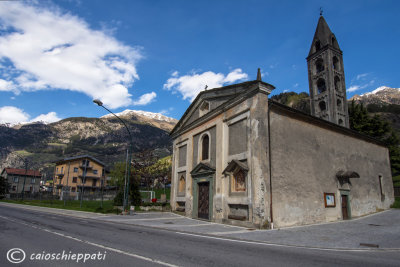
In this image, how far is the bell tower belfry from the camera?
1489 inches

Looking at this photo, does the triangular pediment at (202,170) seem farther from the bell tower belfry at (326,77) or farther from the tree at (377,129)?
the bell tower belfry at (326,77)

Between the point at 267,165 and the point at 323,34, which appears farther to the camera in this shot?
the point at 323,34

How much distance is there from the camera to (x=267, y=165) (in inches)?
516

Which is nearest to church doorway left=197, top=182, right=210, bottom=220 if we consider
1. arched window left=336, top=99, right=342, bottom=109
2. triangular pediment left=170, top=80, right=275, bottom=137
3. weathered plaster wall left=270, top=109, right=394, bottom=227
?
triangular pediment left=170, top=80, right=275, bottom=137

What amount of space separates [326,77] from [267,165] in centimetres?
3221

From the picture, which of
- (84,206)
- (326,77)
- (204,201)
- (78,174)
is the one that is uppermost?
(326,77)

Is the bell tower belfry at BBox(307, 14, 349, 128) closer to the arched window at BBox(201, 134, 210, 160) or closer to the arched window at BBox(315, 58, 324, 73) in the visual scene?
the arched window at BBox(315, 58, 324, 73)

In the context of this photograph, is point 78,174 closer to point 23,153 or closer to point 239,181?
point 239,181

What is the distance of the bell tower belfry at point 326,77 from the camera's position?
3781 centimetres

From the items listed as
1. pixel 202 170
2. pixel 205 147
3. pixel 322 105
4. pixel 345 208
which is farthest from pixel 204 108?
pixel 322 105

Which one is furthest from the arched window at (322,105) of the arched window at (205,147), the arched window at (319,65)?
the arched window at (205,147)

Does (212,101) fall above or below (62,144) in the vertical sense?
below

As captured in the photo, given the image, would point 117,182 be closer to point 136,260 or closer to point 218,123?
point 218,123

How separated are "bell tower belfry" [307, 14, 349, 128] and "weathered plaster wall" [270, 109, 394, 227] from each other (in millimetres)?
19372
